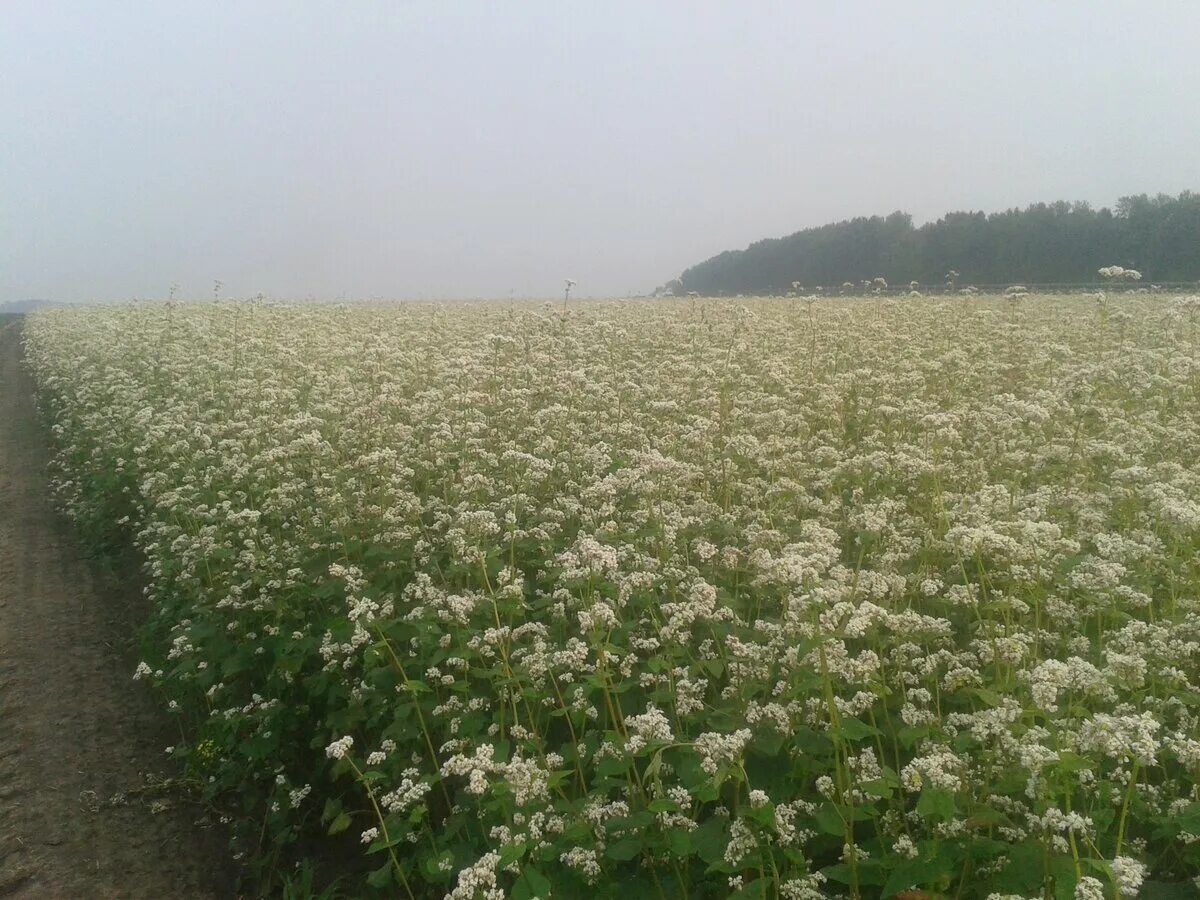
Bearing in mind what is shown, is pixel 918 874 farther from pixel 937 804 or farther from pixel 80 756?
pixel 80 756

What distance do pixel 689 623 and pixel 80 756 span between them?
488cm

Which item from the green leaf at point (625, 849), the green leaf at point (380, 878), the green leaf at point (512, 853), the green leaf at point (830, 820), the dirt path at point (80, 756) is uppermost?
the green leaf at point (830, 820)

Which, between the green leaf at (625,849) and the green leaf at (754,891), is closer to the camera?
the green leaf at (754,891)

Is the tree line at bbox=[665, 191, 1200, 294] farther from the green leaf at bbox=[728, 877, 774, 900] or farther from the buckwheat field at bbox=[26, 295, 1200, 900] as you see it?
the green leaf at bbox=[728, 877, 774, 900]

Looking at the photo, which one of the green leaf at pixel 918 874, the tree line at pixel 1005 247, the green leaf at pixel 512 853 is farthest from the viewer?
the tree line at pixel 1005 247

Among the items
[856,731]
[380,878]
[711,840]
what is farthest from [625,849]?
[380,878]

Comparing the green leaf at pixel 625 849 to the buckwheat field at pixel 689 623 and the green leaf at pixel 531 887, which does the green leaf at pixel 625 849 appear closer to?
the buckwheat field at pixel 689 623

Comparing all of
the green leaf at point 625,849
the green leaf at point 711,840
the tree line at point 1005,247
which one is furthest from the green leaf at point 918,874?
the tree line at point 1005,247

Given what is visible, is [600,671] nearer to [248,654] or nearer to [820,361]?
[248,654]

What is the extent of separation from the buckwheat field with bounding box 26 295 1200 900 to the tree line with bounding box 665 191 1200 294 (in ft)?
55.5

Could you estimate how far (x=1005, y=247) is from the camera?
39.4 meters

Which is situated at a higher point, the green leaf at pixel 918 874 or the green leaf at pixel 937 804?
the green leaf at pixel 937 804

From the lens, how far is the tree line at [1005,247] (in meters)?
28.1

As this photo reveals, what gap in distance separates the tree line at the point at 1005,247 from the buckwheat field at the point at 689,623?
16903mm
